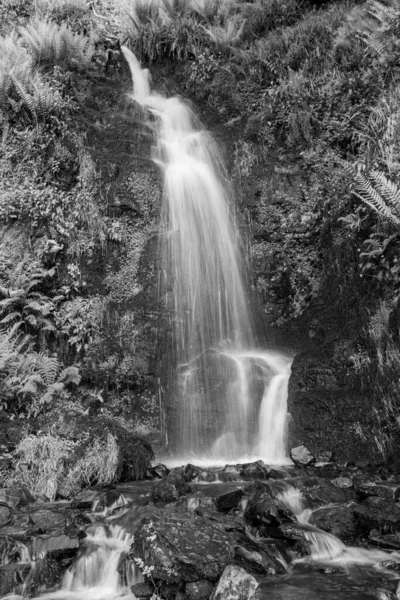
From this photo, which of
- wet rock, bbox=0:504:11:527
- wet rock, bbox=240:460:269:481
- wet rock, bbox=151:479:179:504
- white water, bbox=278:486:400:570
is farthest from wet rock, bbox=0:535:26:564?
wet rock, bbox=240:460:269:481

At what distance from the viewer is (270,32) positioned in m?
14.6

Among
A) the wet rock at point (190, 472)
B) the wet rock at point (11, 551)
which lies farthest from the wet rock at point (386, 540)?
the wet rock at point (11, 551)

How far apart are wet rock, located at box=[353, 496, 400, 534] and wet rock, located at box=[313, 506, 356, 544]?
81 mm

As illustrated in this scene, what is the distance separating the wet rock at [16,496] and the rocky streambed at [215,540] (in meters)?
0.02

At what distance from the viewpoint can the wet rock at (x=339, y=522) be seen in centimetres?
529

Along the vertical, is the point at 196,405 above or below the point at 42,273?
below

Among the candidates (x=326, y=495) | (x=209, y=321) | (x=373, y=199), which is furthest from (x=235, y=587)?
(x=209, y=321)

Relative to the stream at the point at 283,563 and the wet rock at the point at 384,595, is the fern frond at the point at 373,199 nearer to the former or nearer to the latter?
the stream at the point at 283,563

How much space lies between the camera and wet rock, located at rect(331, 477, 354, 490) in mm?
6324

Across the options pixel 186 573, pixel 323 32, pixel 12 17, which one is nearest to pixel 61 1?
pixel 12 17

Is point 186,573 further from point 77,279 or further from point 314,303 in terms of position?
point 77,279

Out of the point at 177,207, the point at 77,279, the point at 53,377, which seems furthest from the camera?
the point at 177,207

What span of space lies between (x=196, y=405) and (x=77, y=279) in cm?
374

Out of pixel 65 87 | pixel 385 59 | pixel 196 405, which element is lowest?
pixel 196 405
